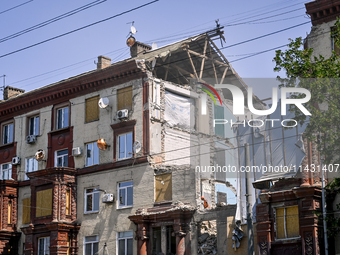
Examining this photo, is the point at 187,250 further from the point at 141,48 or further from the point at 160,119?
the point at 141,48

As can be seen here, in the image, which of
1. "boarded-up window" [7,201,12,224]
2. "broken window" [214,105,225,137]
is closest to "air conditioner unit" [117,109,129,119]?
"broken window" [214,105,225,137]

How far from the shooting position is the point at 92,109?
38.0 metres

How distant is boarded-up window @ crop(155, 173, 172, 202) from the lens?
3272 centimetres

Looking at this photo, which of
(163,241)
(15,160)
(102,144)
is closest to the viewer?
(163,241)

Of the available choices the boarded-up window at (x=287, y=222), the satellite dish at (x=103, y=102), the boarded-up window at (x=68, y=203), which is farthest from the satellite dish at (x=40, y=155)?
the boarded-up window at (x=287, y=222)

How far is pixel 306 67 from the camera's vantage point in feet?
77.6

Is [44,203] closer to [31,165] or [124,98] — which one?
[31,165]

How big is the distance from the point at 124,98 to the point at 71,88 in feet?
15.0

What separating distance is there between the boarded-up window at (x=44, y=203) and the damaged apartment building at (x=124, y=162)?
0.10 m

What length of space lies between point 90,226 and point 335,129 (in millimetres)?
17247

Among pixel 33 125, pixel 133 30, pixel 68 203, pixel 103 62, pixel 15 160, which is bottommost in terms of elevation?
pixel 68 203

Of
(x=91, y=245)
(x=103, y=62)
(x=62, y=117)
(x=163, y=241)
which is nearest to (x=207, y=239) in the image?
(x=163, y=241)

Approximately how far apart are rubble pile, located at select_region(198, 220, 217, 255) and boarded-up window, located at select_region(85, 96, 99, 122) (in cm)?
1096

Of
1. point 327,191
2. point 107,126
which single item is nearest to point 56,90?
point 107,126
